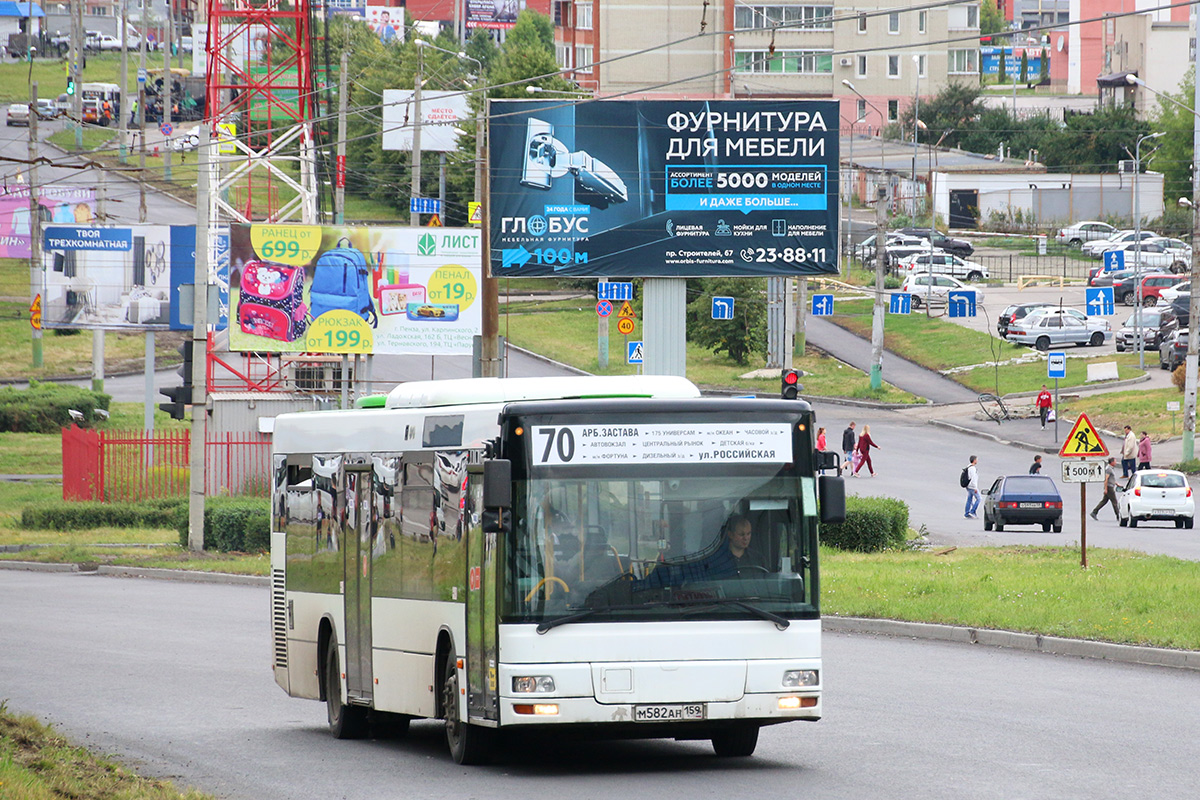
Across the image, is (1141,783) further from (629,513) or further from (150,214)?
(150,214)

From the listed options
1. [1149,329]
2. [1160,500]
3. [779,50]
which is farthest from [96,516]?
[779,50]

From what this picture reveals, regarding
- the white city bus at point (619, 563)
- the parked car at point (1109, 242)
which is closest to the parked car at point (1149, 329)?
the parked car at point (1109, 242)

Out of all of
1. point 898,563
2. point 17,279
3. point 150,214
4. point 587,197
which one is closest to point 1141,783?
point 898,563

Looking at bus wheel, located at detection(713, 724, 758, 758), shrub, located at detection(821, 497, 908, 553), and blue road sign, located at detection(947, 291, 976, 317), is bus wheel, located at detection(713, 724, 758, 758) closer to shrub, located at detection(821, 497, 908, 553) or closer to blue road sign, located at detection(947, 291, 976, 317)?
shrub, located at detection(821, 497, 908, 553)

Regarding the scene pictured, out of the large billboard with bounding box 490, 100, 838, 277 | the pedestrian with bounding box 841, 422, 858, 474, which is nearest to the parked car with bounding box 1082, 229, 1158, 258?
the pedestrian with bounding box 841, 422, 858, 474

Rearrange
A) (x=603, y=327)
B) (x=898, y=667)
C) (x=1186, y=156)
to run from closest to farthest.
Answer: (x=898, y=667) < (x=603, y=327) < (x=1186, y=156)

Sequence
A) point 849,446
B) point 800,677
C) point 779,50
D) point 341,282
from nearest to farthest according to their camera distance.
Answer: point 800,677 → point 341,282 → point 849,446 → point 779,50

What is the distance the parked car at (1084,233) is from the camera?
9781 centimetres

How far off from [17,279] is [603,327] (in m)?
32.0

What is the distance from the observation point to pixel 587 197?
114ft

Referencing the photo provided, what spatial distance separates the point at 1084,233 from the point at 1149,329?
113ft

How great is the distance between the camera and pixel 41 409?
52469 millimetres

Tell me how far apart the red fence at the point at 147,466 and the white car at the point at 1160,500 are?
19.6 m

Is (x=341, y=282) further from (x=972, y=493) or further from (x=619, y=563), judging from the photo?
(x=619, y=563)
